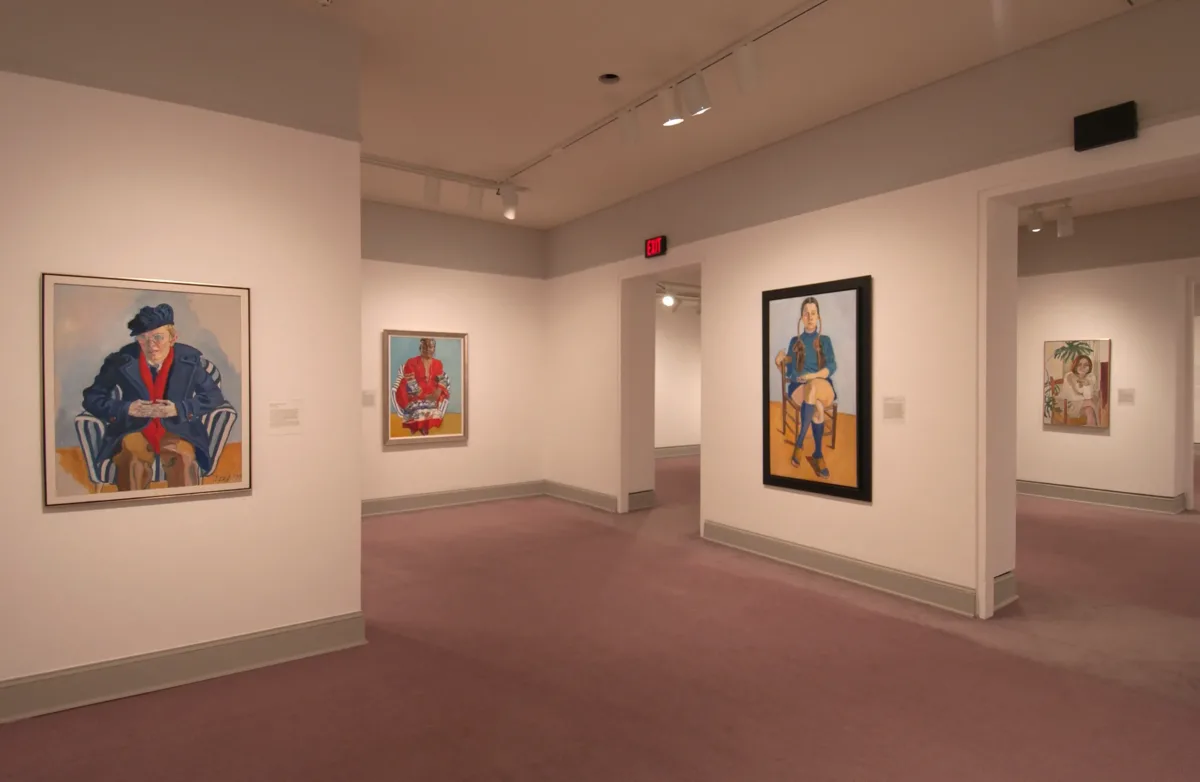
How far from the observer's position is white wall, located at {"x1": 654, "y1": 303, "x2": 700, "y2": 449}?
1502cm

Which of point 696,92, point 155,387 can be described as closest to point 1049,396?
point 696,92

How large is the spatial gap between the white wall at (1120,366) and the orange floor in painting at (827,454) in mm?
4997

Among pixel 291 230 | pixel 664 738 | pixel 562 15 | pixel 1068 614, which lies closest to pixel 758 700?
pixel 664 738

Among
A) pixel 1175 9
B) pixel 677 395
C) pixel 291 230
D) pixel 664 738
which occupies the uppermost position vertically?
pixel 1175 9

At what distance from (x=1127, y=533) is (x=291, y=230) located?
29.6ft

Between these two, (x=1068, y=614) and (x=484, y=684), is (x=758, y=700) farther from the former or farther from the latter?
(x=1068, y=614)

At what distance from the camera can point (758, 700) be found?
357cm

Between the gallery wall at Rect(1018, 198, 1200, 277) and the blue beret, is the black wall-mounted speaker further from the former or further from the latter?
the gallery wall at Rect(1018, 198, 1200, 277)

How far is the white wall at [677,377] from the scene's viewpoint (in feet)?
49.3

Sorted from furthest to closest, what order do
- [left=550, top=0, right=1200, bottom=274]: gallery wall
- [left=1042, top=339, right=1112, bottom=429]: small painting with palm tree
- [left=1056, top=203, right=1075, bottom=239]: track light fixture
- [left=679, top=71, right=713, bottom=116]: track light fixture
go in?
[left=1042, top=339, right=1112, bottom=429]: small painting with palm tree
[left=1056, top=203, right=1075, bottom=239]: track light fixture
[left=679, top=71, right=713, bottom=116]: track light fixture
[left=550, top=0, right=1200, bottom=274]: gallery wall

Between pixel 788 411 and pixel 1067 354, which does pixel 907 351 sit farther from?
pixel 1067 354

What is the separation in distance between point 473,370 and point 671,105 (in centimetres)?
506

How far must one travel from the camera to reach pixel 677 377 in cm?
1536

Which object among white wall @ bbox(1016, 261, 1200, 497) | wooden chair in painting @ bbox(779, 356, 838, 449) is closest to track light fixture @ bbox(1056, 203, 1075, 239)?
white wall @ bbox(1016, 261, 1200, 497)
